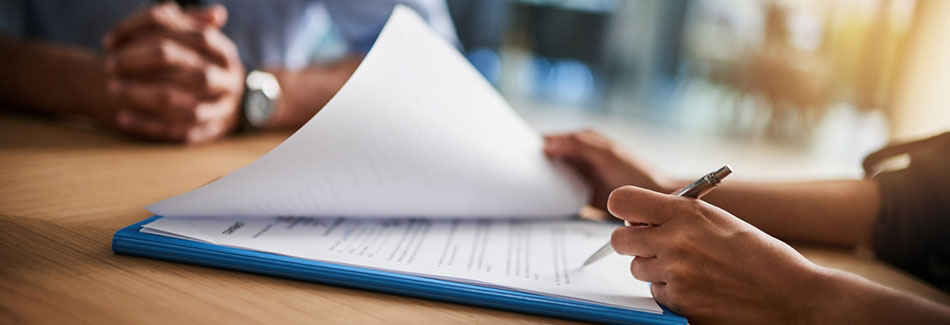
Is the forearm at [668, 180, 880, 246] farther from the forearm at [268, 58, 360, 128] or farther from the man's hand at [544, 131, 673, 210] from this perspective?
the forearm at [268, 58, 360, 128]

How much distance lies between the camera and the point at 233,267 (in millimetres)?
357

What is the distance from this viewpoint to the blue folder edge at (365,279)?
0.34 meters

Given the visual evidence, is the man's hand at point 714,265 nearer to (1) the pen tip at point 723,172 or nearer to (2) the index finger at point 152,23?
(1) the pen tip at point 723,172

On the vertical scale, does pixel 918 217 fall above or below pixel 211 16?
below

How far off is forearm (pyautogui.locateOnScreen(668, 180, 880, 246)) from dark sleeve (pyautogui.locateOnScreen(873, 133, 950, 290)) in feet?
0.04

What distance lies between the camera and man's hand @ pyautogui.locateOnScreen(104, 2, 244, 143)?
2.16ft

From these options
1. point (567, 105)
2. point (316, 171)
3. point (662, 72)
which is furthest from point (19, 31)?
point (662, 72)

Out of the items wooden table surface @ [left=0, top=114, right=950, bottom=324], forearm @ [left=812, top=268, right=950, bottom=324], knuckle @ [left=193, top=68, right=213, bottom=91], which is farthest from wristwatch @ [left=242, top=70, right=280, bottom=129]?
forearm @ [left=812, top=268, right=950, bottom=324]

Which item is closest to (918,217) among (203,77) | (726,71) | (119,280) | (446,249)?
(446,249)

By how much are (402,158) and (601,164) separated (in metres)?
0.26

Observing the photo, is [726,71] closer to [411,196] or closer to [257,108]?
[257,108]

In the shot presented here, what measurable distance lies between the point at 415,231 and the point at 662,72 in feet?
19.6

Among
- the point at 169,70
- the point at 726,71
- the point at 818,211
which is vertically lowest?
the point at 726,71

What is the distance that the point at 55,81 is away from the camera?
0.83 m
